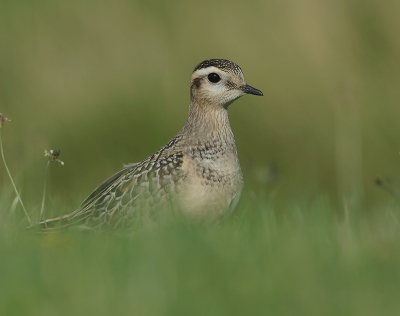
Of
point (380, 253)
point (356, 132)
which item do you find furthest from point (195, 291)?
point (356, 132)

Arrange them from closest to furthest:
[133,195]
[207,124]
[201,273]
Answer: [201,273] → [133,195] → [207,124]

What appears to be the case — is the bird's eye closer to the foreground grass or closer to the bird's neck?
the bird's neck

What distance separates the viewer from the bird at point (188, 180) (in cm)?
805

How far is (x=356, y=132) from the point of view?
15.2 m

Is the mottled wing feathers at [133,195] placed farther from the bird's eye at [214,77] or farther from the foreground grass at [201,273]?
the foreground grass at [201,273]

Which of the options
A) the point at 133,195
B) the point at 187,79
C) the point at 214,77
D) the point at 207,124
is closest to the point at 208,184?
the point at 133,195

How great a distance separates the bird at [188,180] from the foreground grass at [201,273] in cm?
128

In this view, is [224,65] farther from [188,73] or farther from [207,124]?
[188,73]

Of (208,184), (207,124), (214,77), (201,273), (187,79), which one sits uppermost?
(214,77)

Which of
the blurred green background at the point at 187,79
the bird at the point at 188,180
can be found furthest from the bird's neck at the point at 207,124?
the blurred green background at the point at 187,79

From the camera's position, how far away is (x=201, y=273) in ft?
17.9

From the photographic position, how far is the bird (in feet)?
26.4

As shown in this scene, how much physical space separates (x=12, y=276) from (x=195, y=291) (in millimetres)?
1231

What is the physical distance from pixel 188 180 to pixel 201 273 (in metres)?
2.83
